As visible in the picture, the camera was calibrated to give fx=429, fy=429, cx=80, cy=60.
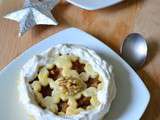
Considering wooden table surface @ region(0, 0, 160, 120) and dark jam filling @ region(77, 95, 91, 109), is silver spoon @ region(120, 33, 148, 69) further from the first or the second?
dark jam filling @ region(77, 95, 91, 109)

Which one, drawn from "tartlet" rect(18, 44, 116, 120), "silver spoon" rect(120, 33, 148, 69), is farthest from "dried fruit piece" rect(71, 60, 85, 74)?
"silver spoon" rect(120, 33, 148, 69)

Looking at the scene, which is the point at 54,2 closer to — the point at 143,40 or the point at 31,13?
the point at 31,13

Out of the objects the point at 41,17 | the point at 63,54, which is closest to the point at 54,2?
the point at 41,17

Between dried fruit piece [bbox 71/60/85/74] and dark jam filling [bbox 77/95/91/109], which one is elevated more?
dried fruit piece [bbox 71/60/85/74]

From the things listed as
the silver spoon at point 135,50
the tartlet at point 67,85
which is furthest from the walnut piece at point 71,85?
the silver spoon at point 135,50

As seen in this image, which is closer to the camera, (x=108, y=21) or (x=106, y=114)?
(x=106, y=114)

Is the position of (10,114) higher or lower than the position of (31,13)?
lower
